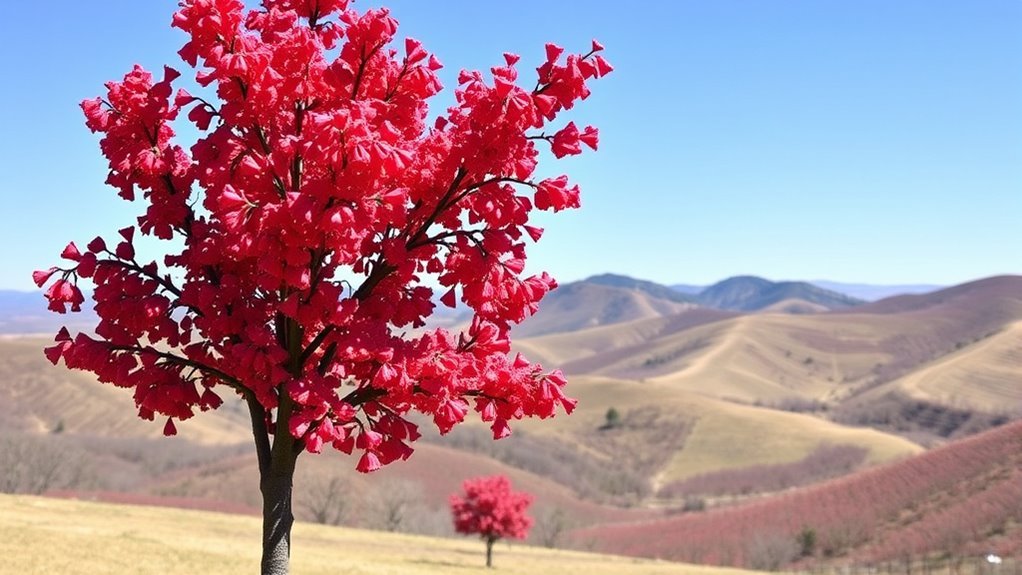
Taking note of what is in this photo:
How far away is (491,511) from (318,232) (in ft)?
152

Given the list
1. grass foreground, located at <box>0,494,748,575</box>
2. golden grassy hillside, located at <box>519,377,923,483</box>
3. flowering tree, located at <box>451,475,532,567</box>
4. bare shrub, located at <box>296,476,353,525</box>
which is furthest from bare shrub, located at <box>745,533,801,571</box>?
golden grassy hillside, located at <box>519,377,923,483</box>

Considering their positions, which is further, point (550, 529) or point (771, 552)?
point (550, 529)

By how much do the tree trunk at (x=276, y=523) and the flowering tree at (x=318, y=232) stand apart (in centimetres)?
2

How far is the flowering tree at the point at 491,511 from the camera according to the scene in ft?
172

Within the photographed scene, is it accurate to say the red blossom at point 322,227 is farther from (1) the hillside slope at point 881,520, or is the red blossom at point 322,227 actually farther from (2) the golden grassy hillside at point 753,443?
(2) the golden grassy hillside at point 753,443

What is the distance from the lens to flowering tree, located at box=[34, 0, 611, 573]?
8438 millimetres

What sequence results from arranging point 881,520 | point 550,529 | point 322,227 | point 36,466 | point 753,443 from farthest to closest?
point 753,443 → point 36,466 → point 881,520 → point 550,529 → point 322,227

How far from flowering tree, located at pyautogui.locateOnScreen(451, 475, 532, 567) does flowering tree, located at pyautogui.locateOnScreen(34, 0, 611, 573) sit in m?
43.7

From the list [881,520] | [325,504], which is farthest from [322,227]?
[881,520]

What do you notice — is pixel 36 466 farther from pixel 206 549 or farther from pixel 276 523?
pixel 276 523

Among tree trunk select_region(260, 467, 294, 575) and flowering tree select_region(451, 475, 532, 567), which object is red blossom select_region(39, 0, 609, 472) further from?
flowering tree select_region(451, 475, 532, 567)

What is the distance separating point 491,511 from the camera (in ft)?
173

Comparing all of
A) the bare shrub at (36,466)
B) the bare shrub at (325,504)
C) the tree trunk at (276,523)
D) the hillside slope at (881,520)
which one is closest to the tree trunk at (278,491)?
the tree trunk at (276,523)

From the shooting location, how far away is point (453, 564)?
1923 inches
